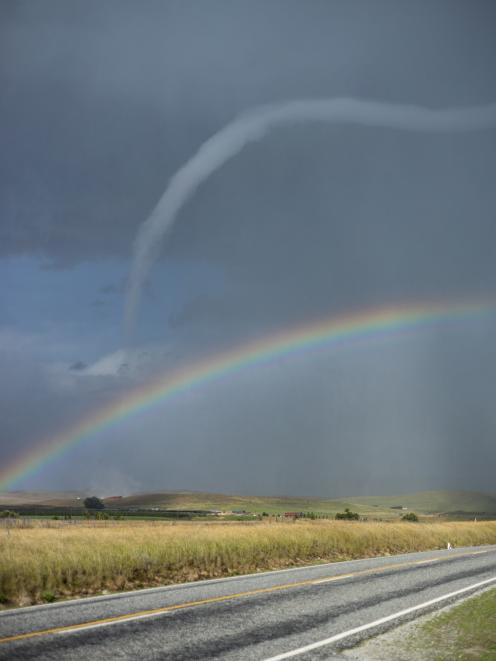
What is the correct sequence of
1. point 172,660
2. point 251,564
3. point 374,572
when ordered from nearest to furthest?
point 172,660 < point 374,572 < point 251,564

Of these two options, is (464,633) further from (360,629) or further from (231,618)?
(231,618)

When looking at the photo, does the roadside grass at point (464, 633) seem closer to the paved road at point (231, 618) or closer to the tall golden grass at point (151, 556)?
the paved road at point (231, 618)

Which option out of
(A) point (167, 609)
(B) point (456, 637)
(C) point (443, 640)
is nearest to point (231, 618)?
(A) point (167, 609)

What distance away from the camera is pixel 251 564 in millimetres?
24734

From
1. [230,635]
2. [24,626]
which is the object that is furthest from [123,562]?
[230,635]

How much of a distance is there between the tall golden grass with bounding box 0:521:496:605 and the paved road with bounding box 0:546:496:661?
1.85 metres

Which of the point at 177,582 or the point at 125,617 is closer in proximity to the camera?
the point at 125,617

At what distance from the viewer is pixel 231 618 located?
1309 cm

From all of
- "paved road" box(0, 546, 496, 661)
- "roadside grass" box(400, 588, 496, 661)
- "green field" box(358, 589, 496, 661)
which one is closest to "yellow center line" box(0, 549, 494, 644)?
"paved road" box(0, 546, 496, 661)

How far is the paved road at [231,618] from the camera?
1029 centimetres

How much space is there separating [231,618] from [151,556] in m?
9.03

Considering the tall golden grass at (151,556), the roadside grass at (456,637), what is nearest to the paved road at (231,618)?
the roadside grass at (456,637)

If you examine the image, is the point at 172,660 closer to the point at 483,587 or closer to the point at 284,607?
the point at 284,607

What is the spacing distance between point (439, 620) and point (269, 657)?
5.71 meters
